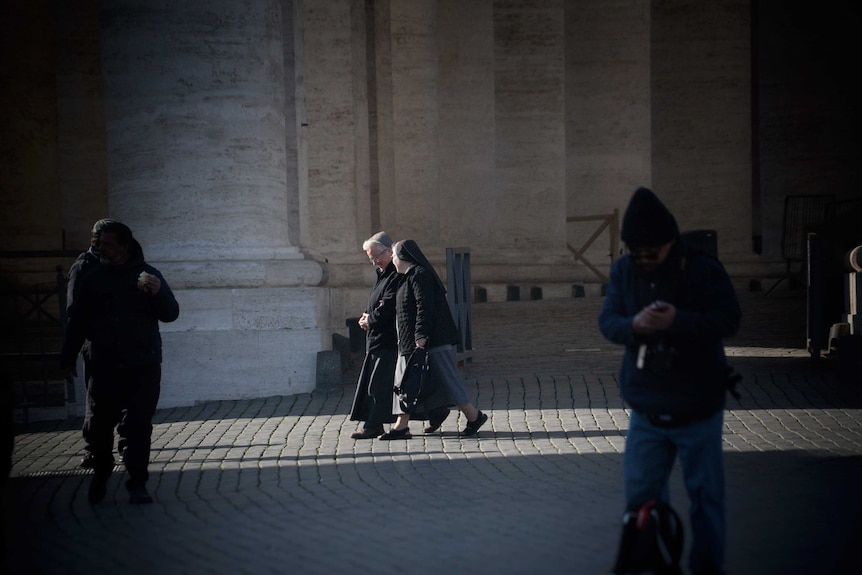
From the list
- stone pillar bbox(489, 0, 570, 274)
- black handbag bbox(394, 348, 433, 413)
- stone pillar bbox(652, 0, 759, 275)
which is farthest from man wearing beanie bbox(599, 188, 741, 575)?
Answer: stone pillar bbox(652, 0, 759, 275)

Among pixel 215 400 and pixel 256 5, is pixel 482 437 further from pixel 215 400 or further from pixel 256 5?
pixel 256 5

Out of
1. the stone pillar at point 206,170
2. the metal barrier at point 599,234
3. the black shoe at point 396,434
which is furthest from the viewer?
the metal barrier at point 599,234

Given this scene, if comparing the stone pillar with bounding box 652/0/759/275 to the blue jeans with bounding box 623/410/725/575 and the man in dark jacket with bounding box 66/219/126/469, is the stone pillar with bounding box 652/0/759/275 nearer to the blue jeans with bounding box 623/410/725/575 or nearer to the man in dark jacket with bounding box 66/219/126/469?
the man in dark jacket with bounding box 66/219/126/469

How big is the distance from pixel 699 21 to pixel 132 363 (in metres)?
19.6

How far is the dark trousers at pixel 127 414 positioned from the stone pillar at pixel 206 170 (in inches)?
192

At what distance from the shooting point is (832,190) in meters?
24.3

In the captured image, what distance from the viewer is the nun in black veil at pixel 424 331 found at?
9.79 meters

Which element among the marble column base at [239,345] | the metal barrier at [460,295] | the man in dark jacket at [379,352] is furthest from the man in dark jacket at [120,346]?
the metal barrier at [460,295]

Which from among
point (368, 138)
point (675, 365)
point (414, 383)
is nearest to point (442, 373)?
point (414, 383)

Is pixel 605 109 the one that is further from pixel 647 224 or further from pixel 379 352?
pixel 647 224

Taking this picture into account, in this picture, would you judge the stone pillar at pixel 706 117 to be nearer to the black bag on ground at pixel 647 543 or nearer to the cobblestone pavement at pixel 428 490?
the cobblestone pavement at pixel 428 490

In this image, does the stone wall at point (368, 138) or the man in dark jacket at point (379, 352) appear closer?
the man in dark jacket at point (379, 352)

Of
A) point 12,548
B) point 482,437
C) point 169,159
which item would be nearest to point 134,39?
point 169,159

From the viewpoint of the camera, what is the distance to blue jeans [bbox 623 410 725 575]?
4.82 metres
